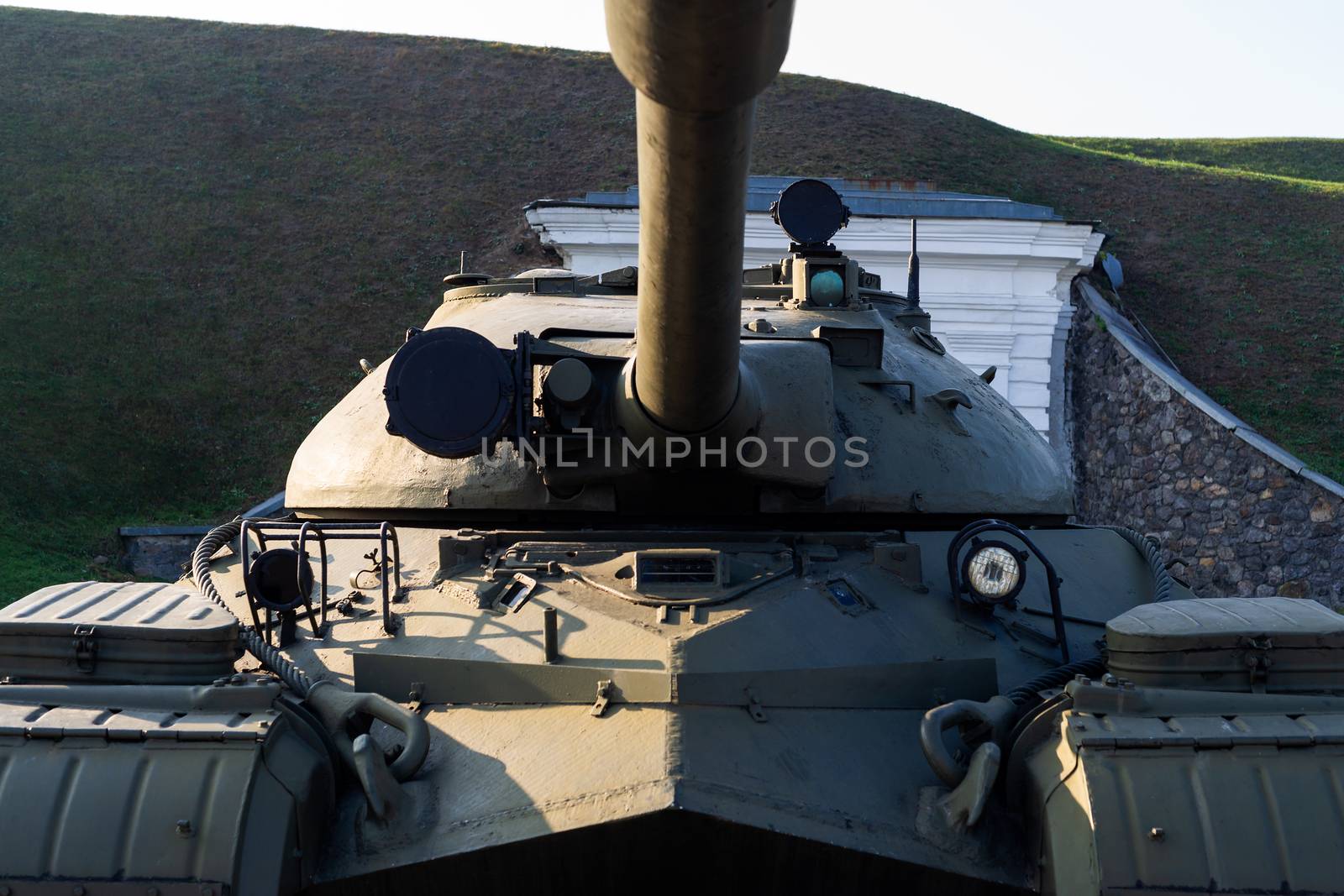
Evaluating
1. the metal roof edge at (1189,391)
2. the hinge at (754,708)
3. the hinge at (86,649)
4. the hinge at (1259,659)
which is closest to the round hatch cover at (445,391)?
Answer: the hinge at (86,649)

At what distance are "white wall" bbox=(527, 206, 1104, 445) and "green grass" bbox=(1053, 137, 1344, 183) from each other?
1411 cm

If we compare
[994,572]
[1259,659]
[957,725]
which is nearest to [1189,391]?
[994,572]

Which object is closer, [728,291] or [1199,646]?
[728,291]

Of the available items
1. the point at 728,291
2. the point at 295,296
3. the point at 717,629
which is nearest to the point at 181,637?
the point at 717,629

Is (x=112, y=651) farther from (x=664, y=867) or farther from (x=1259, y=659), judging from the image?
(x=1259, y=659)

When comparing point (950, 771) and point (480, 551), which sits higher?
point (480, 551)

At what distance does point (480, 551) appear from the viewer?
6160 mm

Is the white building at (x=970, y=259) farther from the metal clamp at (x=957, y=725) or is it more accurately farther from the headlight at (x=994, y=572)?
the metal clamp at (x=957, y=725)

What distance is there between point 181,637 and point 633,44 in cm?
282

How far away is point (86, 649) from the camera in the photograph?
16.6 ft

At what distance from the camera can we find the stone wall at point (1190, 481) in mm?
16641

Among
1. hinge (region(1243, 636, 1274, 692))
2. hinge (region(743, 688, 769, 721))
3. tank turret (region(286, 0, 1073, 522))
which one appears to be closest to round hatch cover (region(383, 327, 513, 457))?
tank turret (region(286, 0, 1073, 522))

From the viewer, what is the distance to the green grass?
107 ft

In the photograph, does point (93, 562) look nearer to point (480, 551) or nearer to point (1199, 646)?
point (480, 551)
